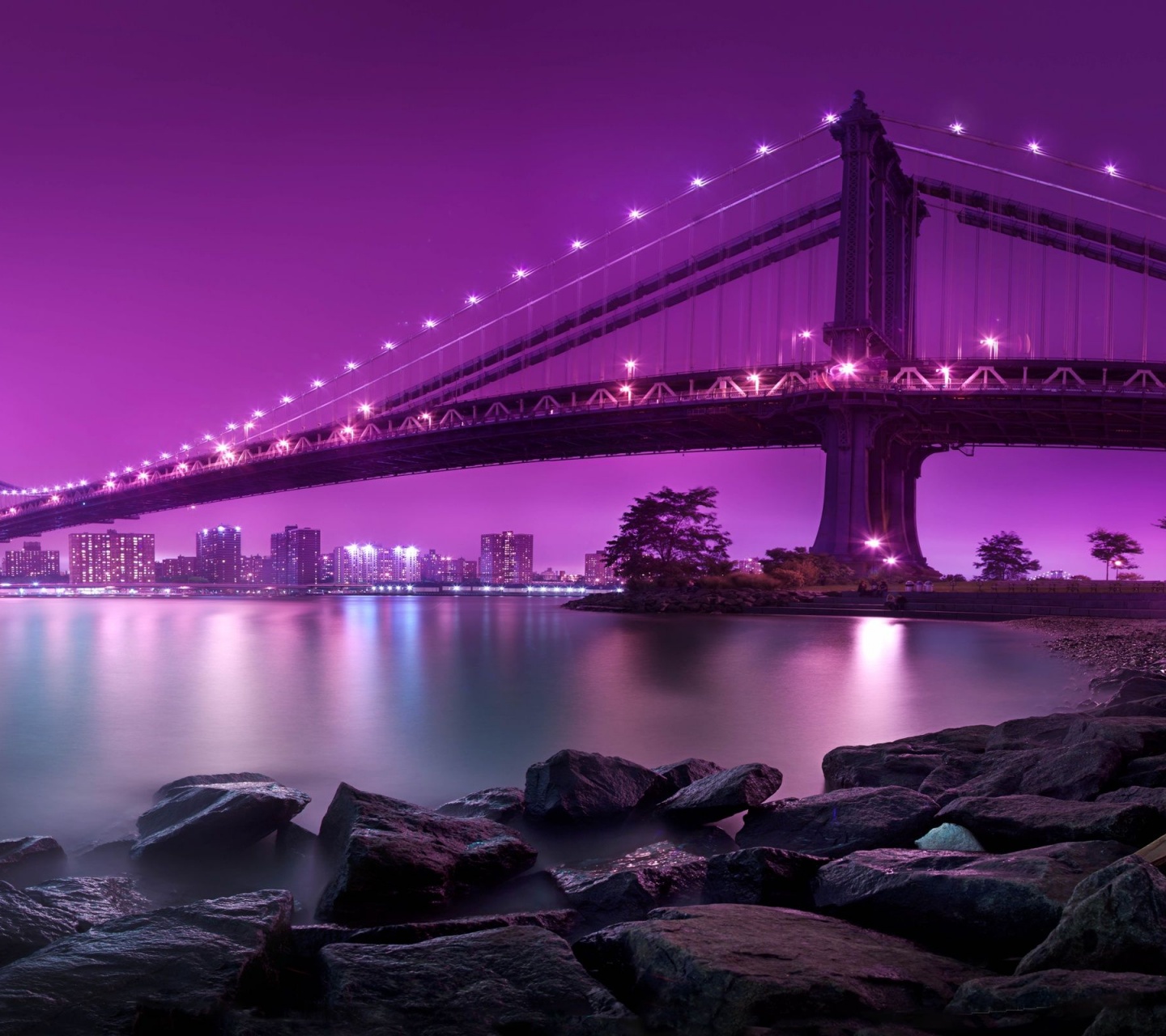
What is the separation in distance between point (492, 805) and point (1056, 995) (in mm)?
3566

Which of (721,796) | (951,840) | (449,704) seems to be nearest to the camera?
(951,840)

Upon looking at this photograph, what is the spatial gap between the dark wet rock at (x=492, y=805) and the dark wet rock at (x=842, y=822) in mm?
1408

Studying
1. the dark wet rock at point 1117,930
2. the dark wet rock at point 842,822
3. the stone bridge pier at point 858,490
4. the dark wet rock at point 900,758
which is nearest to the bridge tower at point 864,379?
the stone bridge pier at point 858,490

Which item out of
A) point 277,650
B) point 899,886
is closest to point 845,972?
point 899,886

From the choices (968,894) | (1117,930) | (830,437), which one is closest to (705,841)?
(968,894)

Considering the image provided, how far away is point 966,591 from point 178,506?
58.9 meters

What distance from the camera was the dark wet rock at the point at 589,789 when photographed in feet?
15.6

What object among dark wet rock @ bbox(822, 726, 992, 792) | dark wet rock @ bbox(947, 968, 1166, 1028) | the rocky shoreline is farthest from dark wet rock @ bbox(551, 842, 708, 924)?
dark wet rock @ bbox(822, 726, 992, 792)

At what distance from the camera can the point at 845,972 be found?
2.40 meters

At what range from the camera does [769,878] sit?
333 cm

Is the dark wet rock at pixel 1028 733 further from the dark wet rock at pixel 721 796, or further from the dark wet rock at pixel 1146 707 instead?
the dark wet rock at pixel 721 796

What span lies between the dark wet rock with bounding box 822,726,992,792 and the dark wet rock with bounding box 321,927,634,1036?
124 inches

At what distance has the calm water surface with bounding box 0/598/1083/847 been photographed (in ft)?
22.1

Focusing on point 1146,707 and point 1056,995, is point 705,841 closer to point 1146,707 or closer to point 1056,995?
point 1056,995
